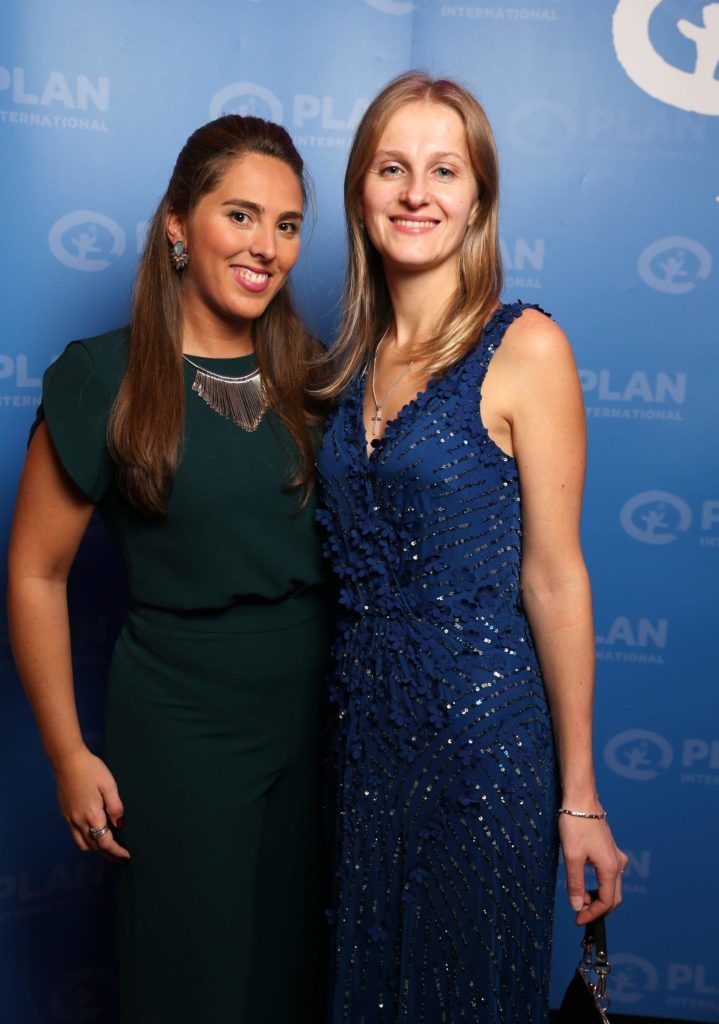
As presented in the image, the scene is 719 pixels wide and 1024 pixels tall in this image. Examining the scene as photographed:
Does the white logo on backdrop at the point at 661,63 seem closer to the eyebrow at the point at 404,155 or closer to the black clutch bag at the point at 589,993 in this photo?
the eyebrow at the point at 404,155

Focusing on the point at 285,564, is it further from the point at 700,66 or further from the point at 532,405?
the point at 700,66

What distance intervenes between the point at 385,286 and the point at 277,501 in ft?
1.42

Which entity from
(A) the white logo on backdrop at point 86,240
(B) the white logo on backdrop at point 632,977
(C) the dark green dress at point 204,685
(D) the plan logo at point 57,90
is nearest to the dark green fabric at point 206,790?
(C) the dark green dress at point 204,685

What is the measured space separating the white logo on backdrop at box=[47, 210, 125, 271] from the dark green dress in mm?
687

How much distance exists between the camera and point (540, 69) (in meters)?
2.33

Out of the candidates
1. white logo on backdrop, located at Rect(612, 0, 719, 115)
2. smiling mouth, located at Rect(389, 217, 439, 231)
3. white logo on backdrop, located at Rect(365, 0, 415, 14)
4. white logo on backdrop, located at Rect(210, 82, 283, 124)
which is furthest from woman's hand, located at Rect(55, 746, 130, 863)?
white logo on backdrop, located at Rect(612, 0, 719, 115)

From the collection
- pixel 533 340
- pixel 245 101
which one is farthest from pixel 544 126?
pixel 533 340

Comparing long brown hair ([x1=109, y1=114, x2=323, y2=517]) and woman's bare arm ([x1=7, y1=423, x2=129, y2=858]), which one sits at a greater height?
long brown hair ([x1=109, y1=114, x2=323, y2=517])

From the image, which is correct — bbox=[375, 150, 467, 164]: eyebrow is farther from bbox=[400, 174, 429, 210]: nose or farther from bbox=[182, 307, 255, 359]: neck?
bbox=[182, 307, 255, 359]: neck

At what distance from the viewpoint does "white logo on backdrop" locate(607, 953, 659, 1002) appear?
2590 millimetres

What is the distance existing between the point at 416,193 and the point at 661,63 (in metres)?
1.14

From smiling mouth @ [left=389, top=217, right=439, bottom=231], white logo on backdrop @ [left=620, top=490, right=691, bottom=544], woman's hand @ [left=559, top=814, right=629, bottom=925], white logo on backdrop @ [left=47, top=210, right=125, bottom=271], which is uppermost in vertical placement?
white logo on backdrop @ [left=47, top=210, right=125, bottom=271]

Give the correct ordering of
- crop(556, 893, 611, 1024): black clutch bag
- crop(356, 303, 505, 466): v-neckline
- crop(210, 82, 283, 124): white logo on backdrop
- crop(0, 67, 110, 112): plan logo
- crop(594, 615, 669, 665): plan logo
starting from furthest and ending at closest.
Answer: crop(594, 615, 669, 665): plan logo < crop(210, 82, 283, 124): white logo on backdrop < crop(0, 67, 110, 112): plan logo < crop(356, 303, 505, 466): v-neckline < crop(556, 893, 611, 1024): black clutch bag

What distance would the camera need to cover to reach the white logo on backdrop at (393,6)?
7.55 feet
